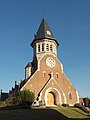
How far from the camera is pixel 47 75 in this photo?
3972 centimetres

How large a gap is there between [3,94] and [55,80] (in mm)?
21758

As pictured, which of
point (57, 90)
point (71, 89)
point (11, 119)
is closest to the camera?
point (11, 119)

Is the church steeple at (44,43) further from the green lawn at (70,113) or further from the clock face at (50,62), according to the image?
the green lawn at (70,113)

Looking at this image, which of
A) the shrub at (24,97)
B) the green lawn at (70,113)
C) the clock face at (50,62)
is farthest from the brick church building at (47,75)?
the green lawn at (70,113)

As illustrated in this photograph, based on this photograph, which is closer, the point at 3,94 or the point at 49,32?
the point at 49,32

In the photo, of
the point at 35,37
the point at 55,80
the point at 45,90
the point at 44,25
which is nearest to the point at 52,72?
the point at 55,80

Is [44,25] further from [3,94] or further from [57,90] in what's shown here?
[3,94]

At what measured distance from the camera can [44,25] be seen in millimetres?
47312

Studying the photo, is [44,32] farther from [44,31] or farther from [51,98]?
[51,98]

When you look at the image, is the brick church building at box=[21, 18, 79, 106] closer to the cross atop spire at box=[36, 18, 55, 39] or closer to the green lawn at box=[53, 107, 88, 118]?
the cross atop spire at box=[36, 18, 55, 39]

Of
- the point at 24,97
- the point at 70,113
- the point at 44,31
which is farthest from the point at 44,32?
the point at 70,113

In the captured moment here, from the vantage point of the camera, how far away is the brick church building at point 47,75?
37.5m

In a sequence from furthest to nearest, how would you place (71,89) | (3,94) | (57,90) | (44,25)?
(3,94) → (44,25) → (71,89) → (57,90)

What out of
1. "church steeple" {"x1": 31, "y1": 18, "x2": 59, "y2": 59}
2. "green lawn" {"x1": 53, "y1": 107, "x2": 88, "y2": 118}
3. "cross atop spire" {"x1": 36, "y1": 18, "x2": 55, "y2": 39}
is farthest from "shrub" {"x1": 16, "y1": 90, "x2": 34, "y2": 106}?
"cross atop spire" {"x1": 36, "y1": 18, "x2": 55, "y2": 39}
